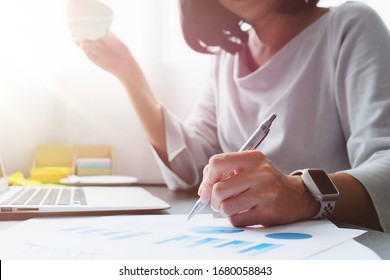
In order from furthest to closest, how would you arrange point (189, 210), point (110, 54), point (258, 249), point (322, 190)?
point (110, 54)
point (189, 210)
point (322, 190)
point (258, 249)

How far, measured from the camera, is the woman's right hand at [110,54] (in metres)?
0.85

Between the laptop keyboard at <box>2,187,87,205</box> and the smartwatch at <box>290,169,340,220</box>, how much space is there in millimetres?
274

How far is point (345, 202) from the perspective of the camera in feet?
1.59

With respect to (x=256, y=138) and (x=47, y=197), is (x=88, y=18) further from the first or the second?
(x=256, y=138)

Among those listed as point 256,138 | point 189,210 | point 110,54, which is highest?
point 110,54

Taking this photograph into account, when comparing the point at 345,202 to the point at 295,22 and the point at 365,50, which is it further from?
the point at 295,22

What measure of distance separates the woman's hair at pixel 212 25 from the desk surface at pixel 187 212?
1.13 feet

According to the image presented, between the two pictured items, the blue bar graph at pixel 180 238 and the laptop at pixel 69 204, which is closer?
the blue bar graph at pixel 180 238

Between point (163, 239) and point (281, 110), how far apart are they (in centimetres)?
43

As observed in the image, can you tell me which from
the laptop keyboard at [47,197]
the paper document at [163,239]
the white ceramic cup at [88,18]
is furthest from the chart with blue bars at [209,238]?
the white ceramic cup at [88,18]

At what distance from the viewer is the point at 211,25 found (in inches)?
37.8

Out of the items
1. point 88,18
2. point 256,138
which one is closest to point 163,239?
point 256,138

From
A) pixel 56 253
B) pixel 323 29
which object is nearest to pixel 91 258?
pixel 56 253

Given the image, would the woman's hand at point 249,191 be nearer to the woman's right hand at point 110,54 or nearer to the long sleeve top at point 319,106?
the long sleeve top at point 319,106
